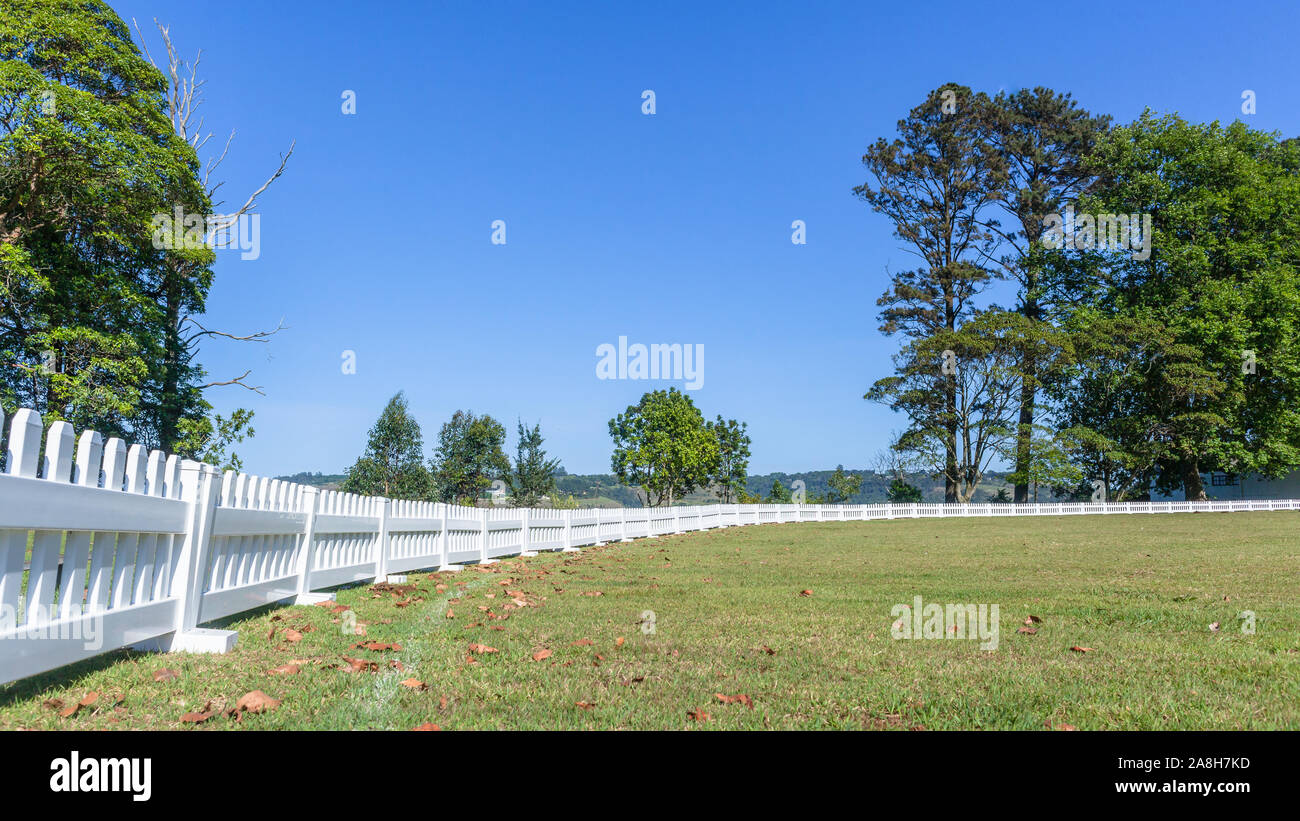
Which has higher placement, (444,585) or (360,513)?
(360,513)

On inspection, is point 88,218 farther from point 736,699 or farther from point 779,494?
point 779,494

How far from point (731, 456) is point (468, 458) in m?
30.2

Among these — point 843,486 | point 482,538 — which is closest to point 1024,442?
point 843,486

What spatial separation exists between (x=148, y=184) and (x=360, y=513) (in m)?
19.6

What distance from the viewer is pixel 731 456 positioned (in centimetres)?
8706

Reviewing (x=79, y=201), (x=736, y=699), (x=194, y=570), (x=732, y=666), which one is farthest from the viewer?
(x=79, y=201)

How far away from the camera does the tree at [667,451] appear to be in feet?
251

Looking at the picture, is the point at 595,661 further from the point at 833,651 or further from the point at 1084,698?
the point at 1084,698

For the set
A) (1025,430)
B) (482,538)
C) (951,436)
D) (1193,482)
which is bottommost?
(482,538)

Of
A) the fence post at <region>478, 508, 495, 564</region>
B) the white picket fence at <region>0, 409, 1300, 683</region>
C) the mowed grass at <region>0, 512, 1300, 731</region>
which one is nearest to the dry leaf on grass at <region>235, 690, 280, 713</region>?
the mowed grass at <region>0, 512, 1300, 731</region>

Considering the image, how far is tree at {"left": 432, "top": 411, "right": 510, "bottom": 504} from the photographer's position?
236ft

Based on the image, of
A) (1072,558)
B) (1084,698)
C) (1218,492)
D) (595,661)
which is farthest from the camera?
(1218,492)

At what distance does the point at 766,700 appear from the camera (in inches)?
137
